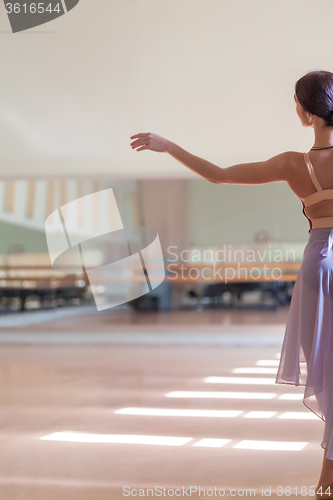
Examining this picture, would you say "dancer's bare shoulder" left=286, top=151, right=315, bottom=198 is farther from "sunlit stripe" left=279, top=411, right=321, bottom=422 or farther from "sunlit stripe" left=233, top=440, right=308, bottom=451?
"sunlit stripe" left=279, top=411, right=321, bottom=422

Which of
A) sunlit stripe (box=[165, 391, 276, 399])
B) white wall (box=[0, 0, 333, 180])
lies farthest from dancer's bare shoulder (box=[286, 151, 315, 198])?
white wall (box=[0, 0, 333, 180])

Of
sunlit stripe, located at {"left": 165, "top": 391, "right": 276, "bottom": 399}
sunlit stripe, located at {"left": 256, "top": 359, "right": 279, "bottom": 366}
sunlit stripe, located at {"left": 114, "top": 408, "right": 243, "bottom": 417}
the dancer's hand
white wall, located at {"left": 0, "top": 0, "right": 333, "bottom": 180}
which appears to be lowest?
sunlit stripe, located at {"left": 256, "top": 359, "right": 279, "bottom": 366}

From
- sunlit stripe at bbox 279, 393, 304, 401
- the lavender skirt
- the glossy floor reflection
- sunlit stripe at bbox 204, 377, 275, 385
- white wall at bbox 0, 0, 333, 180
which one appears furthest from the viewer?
white wall at bbox 0, 0, 333, 180

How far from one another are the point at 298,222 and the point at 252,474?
3.92 m

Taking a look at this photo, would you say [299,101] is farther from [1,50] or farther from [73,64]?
[1,50]

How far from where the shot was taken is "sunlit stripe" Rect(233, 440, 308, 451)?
205cm

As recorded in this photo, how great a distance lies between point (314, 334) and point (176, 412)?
1319 mm

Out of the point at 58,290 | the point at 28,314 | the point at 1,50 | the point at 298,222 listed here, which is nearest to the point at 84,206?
the point at 58,290

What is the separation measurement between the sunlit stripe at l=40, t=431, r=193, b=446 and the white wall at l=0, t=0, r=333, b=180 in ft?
10.8

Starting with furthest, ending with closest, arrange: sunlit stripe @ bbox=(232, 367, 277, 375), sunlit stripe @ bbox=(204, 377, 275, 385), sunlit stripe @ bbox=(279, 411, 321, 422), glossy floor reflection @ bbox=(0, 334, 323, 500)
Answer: sunlit stripe @ bbox=(232, 367, 277, 375), sunlit stripe @ bbox=(204, 377, 275, 385), sunlit stripe @ bbox=(279, 411, 321, 422), glossy floor reflection @ bbox=(0, 334, 323, 500)

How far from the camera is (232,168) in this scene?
1.58 m

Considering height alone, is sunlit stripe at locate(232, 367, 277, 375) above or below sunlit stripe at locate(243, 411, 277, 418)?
below

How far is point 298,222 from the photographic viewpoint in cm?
539

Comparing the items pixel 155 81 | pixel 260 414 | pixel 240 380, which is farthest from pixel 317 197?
pixel 155 81
